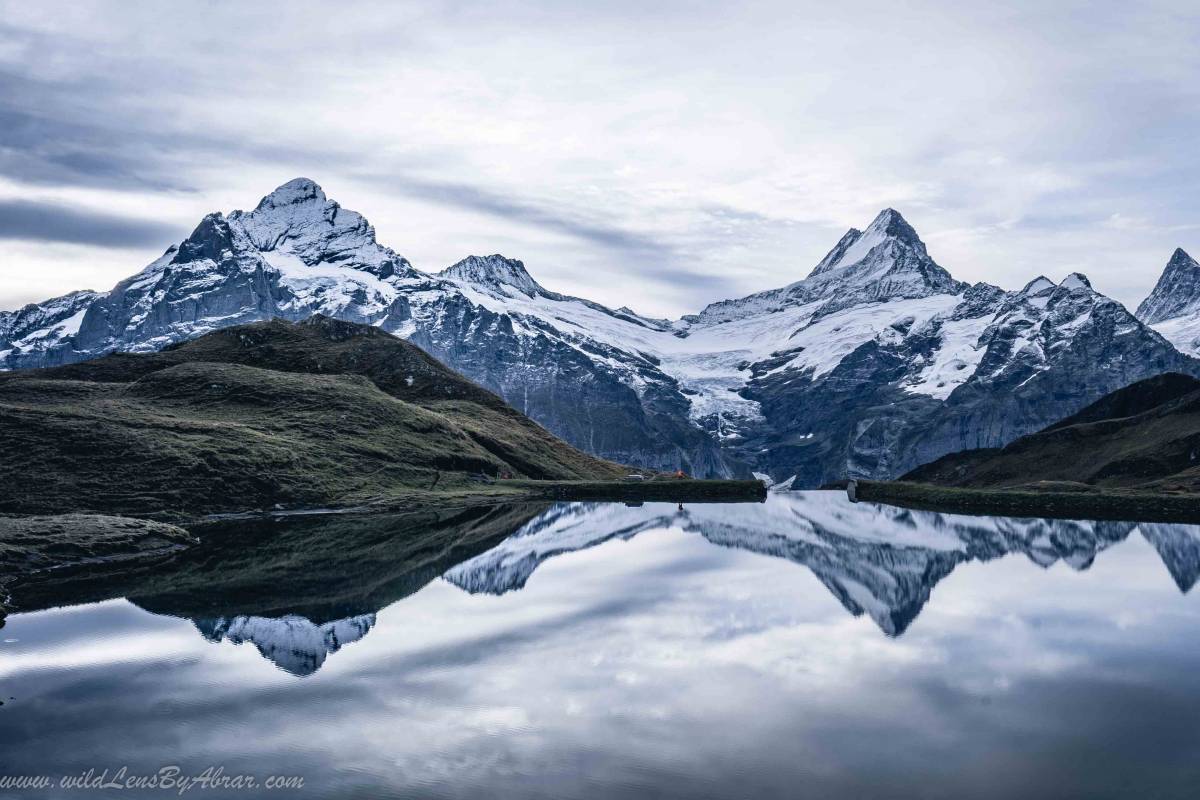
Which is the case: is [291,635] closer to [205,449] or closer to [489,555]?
[489,555]

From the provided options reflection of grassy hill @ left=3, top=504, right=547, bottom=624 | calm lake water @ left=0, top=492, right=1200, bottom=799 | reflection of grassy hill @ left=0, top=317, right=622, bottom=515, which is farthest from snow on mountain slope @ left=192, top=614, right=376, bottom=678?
reflection of grassy hill @ left=0, top=317, right=622, bottom=515

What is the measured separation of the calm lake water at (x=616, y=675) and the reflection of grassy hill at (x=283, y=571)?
463mm

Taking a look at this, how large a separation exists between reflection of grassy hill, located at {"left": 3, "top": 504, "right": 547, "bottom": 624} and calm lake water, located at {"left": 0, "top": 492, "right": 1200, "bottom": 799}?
46cm

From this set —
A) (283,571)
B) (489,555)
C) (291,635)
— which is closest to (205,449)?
(489,555)

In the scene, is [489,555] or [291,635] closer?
[291,635]

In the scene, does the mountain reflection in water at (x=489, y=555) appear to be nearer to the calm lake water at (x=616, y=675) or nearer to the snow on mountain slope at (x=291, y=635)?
the snow on mountain slope at (x=291, y=635)

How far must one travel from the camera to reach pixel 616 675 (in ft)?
150

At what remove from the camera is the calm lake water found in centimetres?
3319

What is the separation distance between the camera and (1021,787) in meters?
31.2

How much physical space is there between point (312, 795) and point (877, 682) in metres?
25.3

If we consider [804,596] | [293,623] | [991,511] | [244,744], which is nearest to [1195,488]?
[991,511]

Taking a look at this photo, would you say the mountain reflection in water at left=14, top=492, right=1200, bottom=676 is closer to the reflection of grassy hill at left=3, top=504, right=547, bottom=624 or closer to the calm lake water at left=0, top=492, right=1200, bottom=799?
the reflection of grassy hill at left=3, top=504, right=547, bottom=624

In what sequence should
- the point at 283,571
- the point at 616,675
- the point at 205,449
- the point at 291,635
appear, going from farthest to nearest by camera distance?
the point at 205,449 → the point at 283,571 → the point at 291,635 → the point at 616,675

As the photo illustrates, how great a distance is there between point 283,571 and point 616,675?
4081 cm
